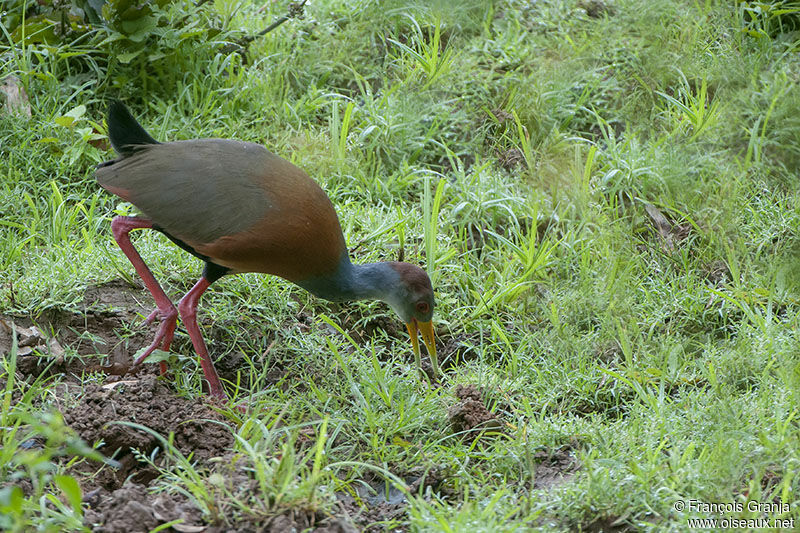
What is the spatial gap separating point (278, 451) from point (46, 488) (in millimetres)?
→ 771

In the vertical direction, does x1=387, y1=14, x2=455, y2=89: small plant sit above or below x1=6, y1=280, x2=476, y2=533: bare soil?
above

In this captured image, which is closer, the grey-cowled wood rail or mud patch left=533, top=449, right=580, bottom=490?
mud patch left=533, top=449, right=580, bottom=490

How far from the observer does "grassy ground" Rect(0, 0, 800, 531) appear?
3.03 meters

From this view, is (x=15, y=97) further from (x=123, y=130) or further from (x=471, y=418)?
(x=471, y=418)

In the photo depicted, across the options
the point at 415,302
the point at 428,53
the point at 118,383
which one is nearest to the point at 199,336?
the point at 118,383

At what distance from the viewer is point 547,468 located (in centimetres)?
341

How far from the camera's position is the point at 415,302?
393cm

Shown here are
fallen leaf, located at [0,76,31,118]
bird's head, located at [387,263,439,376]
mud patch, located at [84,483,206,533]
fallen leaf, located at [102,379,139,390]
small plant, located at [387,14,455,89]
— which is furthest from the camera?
small plant, located at [387,14,455,89]

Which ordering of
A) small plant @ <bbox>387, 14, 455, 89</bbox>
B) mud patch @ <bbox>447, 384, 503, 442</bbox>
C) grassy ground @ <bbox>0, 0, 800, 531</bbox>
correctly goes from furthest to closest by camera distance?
1. small plant @ <bbox>387, 14, 455, 89</bbox>
2. mud patch @ <bbox>447, 384, 503, 442</bbox>
3. grassy ground @ <bbox>0, 0, 800, 531</bbox>

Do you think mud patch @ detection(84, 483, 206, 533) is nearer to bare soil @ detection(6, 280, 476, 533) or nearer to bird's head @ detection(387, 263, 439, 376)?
bare soil @ detection(6, 280, 476, 533)

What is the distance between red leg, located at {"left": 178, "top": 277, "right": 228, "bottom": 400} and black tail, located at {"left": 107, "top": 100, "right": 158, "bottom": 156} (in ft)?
2.18

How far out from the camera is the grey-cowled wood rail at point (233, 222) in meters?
3.60

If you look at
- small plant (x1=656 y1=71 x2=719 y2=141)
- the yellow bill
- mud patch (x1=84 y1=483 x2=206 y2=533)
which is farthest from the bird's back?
small plant (x1=656 y1=71 x2=719 y2=141)

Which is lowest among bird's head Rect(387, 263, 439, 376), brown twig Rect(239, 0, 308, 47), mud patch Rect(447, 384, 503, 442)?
mud patch Rect(447, 384, 503, 442)
